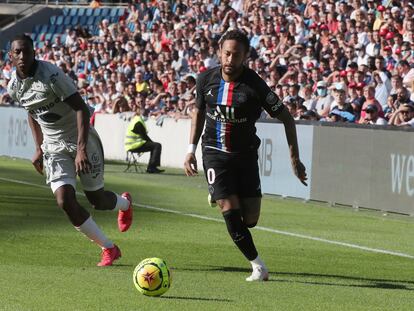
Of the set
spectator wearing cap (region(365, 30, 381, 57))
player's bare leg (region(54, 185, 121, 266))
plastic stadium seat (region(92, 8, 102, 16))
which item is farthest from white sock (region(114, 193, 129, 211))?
plastic stadium seat (region(92, 8, 102, 16))

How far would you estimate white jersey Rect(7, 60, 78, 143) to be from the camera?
10.6 m

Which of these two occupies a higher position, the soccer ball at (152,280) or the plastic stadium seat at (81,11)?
the plastic stadium seat at (81,11)

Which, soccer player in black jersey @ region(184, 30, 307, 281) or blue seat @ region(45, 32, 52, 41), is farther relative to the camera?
blue seat @ region(45, 32, 52, 41)

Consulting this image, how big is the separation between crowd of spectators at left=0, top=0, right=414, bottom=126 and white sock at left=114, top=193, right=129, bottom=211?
884 cm

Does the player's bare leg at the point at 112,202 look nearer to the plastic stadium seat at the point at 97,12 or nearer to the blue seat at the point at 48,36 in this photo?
the plastic stadium seat at the point at 97,12

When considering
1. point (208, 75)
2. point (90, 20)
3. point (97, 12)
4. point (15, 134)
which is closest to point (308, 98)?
point (15, 134)

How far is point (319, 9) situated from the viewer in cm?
2862

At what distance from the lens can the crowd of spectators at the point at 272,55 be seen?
22656 millimetres

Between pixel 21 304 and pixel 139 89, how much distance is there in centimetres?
2355

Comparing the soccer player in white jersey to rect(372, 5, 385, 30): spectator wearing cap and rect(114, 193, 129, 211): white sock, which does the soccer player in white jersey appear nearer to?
rect(114, 193, 129, 211): white sock

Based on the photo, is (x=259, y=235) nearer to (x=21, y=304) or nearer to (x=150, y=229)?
(x=150, y=229)

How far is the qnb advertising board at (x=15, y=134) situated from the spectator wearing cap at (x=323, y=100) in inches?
389

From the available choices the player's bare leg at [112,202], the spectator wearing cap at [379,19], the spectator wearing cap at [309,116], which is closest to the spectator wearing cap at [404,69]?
the spectator wearing cap at [309,116]

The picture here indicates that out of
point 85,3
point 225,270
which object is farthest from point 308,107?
point 85,3
